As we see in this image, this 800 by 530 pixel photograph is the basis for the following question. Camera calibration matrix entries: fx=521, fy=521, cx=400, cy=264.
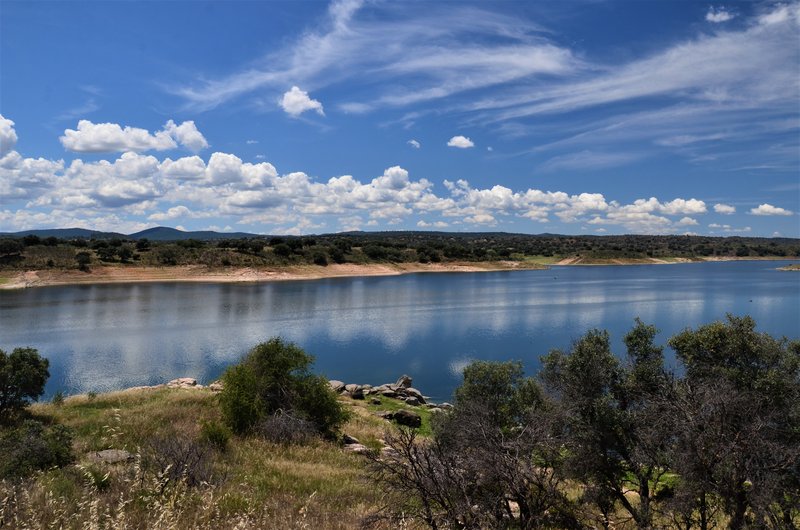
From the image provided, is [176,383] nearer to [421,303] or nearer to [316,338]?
[316,338]

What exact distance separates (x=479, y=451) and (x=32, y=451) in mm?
9042

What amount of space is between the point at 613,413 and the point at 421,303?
56.6m

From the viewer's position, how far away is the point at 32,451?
10289 millimetres

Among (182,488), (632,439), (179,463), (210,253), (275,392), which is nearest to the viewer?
(182,488)

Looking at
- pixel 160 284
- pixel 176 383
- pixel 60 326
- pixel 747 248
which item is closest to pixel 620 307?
pixel 176 383

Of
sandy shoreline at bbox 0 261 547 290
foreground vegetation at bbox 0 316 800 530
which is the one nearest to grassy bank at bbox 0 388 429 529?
foreground vegetation at bbox 0 316 800 530

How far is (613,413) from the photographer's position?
12.6 metres

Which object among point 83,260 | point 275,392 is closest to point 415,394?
point 275,392

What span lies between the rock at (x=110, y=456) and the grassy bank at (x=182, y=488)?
9.9 inches

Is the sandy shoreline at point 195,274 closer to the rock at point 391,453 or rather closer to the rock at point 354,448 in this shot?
the rock at point 354,448

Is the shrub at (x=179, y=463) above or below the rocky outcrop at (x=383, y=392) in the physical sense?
above

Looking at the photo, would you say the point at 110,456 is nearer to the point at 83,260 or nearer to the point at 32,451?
the point at 32,451

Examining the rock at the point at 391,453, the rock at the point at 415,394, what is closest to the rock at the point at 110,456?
the rock at the point at 391,453

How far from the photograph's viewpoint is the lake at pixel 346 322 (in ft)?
117
